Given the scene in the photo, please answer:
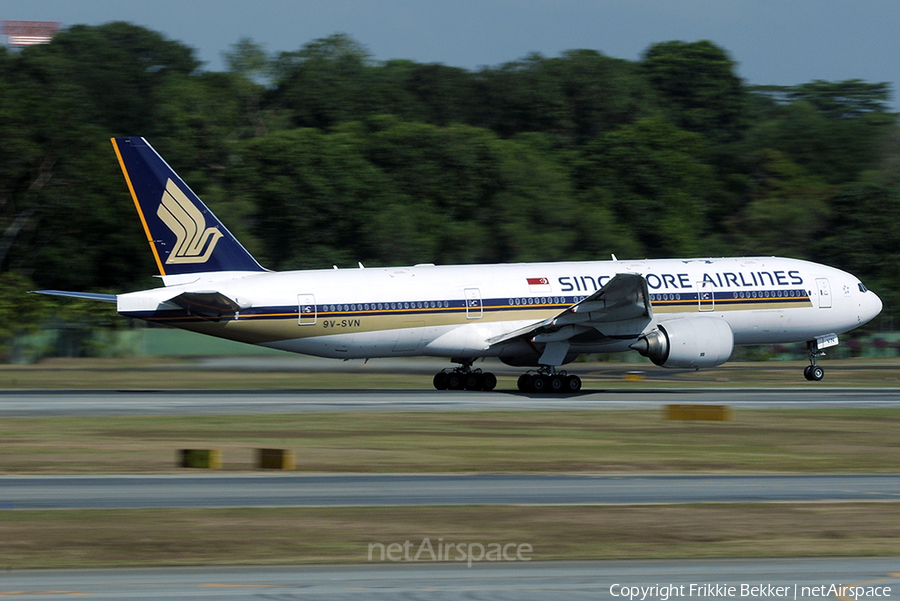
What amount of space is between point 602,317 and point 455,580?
23.8 meters

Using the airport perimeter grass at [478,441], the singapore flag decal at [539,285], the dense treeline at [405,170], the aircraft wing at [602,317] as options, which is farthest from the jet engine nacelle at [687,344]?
the dense treeline at [405,170]

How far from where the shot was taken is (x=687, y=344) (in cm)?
3550

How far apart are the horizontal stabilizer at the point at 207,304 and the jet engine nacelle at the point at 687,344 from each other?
1295 cm

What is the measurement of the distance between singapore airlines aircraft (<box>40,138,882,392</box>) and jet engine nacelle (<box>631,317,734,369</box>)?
0.15 feet

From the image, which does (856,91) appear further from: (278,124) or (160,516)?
(160,516)

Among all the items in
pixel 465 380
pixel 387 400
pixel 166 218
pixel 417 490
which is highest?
pixel 166 218

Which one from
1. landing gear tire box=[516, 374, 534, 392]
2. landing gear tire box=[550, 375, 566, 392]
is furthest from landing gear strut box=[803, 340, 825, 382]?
landing gear tire box=[516, 374, 534, 392]

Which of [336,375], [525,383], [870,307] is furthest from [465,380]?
[870,307]

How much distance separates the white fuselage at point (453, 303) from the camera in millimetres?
35344

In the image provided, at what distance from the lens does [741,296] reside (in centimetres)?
3828

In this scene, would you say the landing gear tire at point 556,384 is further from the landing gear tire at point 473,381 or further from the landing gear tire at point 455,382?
the landing gear tire at point 455,382

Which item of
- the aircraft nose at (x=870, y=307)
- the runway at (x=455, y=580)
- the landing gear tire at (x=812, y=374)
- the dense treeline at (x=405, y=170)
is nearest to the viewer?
the runway at (x=455, y=580)

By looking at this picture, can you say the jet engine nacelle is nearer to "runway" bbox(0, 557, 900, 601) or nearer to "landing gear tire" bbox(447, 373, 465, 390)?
"landing gear tire" bbox(447, 373, 465, 390)

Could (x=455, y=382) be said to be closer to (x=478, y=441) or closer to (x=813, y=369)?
(x=813, y=369)
